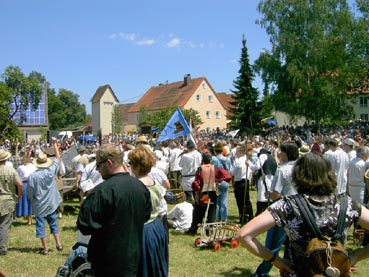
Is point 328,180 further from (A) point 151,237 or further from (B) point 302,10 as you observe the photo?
(B) point 302,10

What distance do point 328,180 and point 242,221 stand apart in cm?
731

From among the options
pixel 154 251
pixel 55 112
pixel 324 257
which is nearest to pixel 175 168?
pixel 154 251

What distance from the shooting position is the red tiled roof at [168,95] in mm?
67438

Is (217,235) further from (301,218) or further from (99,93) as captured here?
(99,93)

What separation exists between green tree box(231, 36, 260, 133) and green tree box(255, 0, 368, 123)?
4.19 ft

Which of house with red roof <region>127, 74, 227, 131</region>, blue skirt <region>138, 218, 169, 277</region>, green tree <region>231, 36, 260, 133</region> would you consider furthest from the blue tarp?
blue skirt <region>138, 218, 169, 277</region>

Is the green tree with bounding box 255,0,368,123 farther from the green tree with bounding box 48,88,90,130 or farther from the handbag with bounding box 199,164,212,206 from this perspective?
the green tree with bounding box 48,88,90,130

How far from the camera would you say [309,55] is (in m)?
39.9

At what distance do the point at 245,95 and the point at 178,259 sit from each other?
3695 centimetres

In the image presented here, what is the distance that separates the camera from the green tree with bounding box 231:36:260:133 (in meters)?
43.0

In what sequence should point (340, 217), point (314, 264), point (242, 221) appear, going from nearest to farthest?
point (314, 264) < point (340, 217) < point (242, 221)

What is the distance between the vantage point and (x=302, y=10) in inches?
1567

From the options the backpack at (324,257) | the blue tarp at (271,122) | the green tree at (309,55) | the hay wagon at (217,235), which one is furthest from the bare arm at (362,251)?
the blue tarp at (271,122)

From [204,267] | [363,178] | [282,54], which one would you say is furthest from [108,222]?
[282,54]
